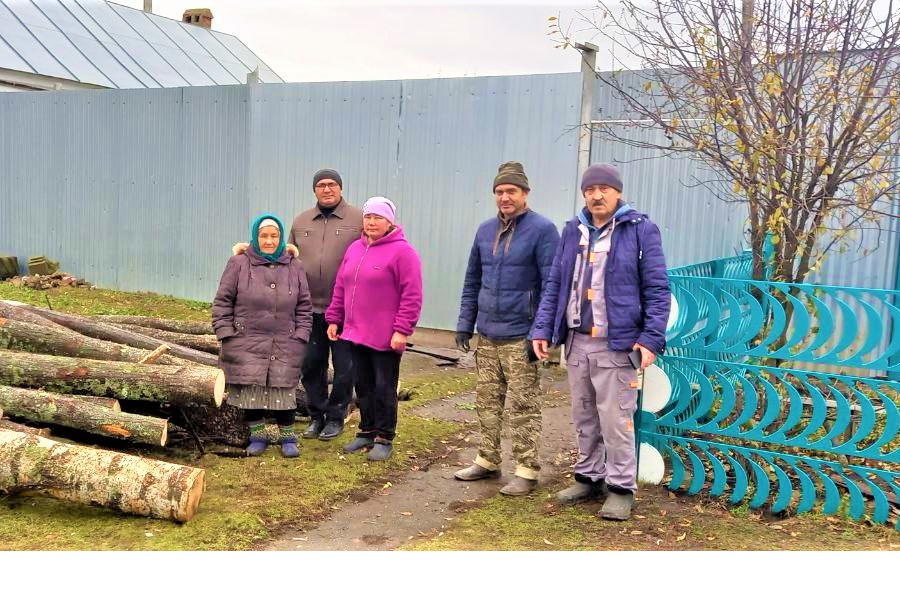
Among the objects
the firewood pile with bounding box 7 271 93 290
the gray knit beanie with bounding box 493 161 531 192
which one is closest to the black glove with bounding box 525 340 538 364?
the gray knit beanie with bounding box 493 161 531 192

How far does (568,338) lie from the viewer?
461 centimetres

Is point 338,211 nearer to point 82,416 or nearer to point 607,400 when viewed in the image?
point 82,416

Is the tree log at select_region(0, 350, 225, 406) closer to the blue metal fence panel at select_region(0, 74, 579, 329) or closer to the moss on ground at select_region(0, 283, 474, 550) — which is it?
the moss on ground at select_region(0, 283, 474, 550)

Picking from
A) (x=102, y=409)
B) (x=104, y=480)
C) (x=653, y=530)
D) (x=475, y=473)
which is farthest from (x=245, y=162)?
(x=653, y=530)

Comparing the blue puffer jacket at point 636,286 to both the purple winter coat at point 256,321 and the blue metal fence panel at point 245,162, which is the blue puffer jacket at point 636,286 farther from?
the blue metal fence panel at point 245,162

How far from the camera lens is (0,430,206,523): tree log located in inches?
164

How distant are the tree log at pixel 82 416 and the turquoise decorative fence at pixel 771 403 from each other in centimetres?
311

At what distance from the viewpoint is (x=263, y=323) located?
17.6ft

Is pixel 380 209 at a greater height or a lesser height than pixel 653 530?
greater

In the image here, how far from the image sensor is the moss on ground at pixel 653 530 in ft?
13.5

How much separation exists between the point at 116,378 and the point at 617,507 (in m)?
3.35

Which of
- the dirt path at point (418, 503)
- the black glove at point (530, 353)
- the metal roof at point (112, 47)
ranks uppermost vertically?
the metal roof at point (112, 47)

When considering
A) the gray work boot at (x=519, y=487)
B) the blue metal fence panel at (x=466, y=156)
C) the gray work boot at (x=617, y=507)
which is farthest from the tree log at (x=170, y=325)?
the gray work boot at (x=617, y=507)

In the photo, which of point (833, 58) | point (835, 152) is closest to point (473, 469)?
point (835, 152)
